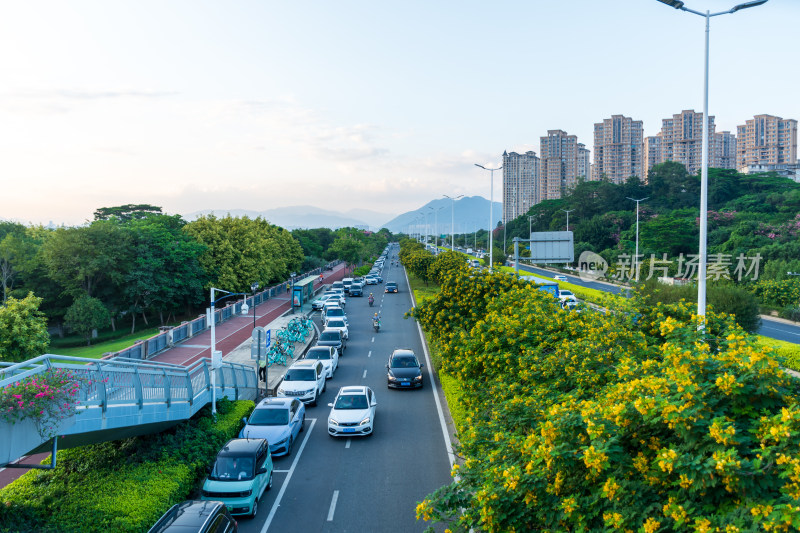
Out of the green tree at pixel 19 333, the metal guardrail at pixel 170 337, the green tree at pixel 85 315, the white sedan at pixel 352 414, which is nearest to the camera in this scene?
the white sedan at pixel 352 414

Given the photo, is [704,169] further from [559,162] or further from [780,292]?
[559,162]

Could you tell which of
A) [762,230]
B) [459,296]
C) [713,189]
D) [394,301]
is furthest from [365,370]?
[713,189]

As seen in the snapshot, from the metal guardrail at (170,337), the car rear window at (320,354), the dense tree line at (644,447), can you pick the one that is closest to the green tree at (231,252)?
the metal guardrail at (170,337)

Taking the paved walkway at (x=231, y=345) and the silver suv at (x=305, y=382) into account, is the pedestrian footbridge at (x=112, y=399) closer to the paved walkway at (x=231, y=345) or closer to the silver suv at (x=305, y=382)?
the paved walkway at (x=231, y=345)

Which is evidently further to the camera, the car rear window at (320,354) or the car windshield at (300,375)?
the car rear window at (320,354)

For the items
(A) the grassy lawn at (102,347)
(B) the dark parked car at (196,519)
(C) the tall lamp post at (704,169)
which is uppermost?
(C) the tall lamp post at (704,169)

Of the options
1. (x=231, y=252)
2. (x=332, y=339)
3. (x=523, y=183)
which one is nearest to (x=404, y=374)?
(x=332, y=339)

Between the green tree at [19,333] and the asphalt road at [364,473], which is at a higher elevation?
the green tree at [19,333]

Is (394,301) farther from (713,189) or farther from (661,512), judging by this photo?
(713,189)

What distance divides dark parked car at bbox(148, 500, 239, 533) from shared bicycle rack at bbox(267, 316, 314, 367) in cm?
1593

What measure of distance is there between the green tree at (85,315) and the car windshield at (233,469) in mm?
33632

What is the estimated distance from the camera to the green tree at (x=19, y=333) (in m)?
22.9

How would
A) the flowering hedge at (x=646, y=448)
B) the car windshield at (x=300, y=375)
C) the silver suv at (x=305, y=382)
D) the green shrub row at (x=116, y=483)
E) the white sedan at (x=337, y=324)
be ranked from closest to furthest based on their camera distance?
1. the flowering hedge at (x=646, y=448)
2. the green shrub row at (x=116, y=483)
3. the silver suv at (x=305, y=382)
4. the car windshield at (x=300, y=375)
5. the white sedan at (x=337, y=324)

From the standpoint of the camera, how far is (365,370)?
2480 cm
